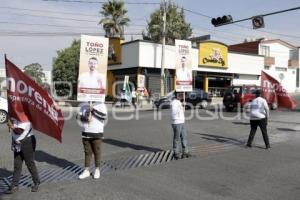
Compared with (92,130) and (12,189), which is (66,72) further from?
(12,189)

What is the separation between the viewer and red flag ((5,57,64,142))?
744 centimetres

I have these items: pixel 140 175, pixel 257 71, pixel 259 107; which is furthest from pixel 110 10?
pixel 140 175

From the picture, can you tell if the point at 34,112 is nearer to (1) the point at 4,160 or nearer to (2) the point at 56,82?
(1) the point at 4,160

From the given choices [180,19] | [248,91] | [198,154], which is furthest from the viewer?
[180,19]

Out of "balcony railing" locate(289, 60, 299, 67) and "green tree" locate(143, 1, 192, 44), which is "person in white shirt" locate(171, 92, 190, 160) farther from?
"balcony railing" locate(289, 60, 299, 67)

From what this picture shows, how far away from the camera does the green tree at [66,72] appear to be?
163ft

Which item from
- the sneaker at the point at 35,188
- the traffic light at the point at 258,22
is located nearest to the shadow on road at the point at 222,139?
the sneaker at the point at 35,188

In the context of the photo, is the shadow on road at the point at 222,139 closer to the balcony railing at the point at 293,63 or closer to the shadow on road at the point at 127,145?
the shadow on road at the point at 127,145

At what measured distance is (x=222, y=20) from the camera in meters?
24.8

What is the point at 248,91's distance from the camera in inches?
1142

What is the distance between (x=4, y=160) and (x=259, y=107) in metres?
6.98

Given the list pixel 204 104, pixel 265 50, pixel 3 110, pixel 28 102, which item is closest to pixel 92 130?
pixel 28 102

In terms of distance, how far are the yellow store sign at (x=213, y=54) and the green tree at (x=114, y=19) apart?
33.6ft

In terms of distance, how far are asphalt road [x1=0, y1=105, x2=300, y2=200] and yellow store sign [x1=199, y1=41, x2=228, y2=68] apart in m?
28.2
